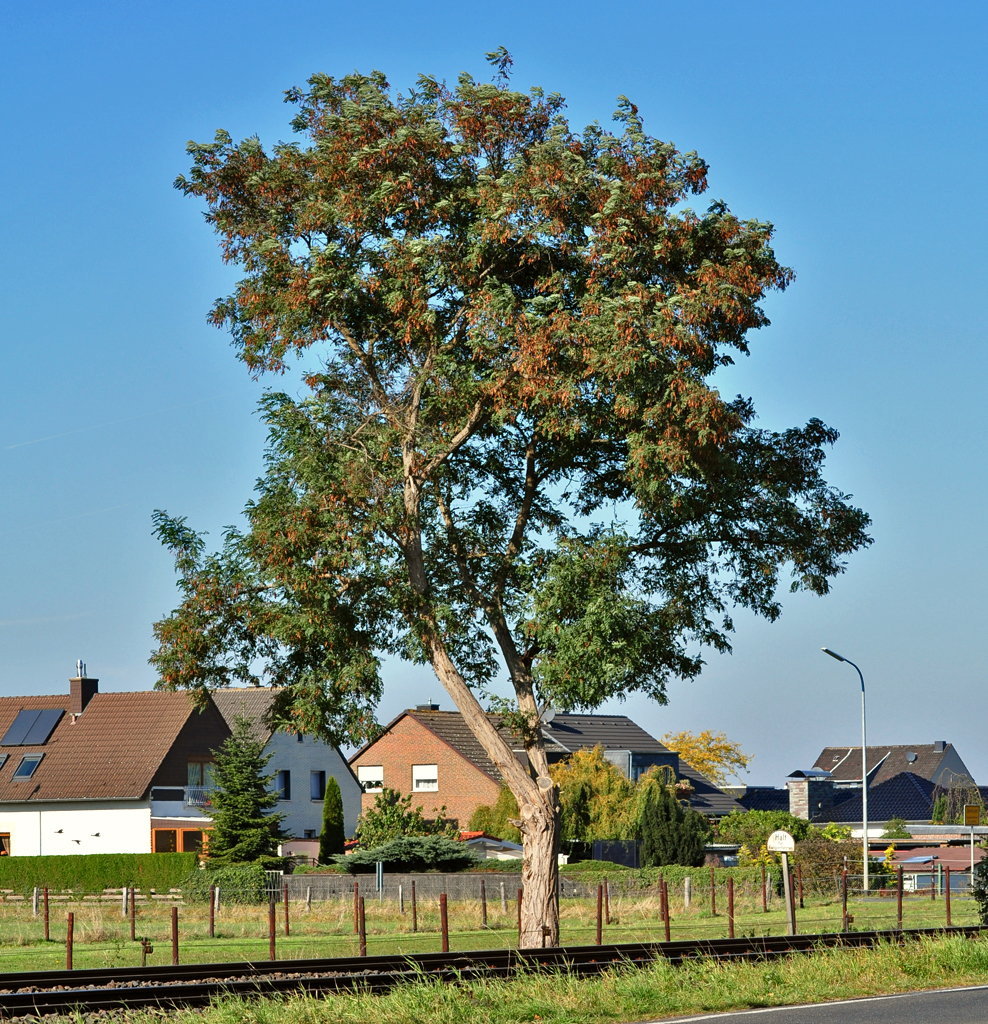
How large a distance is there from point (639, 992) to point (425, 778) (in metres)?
45.0

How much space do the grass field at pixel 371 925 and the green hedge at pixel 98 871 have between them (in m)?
1.89

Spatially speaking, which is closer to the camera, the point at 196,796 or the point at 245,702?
the point at 196,796

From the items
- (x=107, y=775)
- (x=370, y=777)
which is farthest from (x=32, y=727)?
(x=370, y=777)

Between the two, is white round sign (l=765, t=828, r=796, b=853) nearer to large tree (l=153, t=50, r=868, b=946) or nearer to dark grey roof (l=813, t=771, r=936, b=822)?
large tree (l=153, t=50, r=868, b=946)

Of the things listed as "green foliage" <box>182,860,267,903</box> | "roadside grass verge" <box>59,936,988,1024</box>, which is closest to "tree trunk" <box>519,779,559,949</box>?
"roadside grass verge" <box>59,936,988,1024</box>

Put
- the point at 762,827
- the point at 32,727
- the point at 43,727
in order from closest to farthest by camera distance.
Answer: the point at 762,827, the point at 43,727, the point at 32,727

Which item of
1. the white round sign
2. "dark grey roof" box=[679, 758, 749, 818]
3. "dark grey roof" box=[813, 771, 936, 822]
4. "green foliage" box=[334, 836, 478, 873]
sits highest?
the white round sign

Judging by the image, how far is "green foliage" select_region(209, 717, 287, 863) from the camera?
43875 millimetres

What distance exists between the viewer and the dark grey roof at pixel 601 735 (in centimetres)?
6300

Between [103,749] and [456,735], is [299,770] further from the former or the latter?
[103,749]

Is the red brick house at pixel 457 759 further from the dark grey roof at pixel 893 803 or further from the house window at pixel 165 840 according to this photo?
the house window at pixel 165 840

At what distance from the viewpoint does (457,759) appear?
191ft

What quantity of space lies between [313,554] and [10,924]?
1784cm

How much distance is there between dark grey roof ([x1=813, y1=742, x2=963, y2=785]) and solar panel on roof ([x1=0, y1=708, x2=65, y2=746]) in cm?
4710
